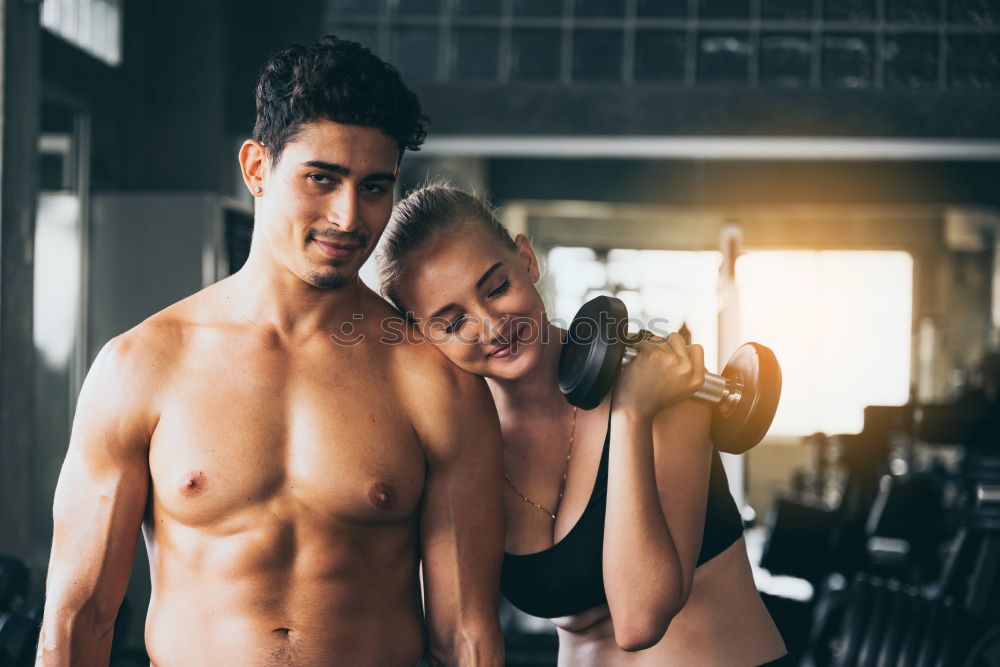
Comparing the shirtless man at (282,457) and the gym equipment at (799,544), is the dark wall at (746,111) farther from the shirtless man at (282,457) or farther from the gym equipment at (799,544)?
the shirtless man at (282,457)

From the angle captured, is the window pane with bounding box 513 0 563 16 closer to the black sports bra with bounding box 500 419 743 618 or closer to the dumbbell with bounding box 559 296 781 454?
the dumbbell with bounding box 559 296 781 454

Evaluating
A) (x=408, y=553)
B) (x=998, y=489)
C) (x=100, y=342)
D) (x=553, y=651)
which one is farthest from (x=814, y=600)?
(x=100, y=342)

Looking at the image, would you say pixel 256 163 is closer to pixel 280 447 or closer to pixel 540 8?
pixel 280 447

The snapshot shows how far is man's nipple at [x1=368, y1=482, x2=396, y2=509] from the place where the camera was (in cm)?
144

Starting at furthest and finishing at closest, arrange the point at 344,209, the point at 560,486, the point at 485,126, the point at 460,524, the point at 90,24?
the point at 485,126 → the point at 90,24 → the point at 560,486 → the point at 460,524 → the point at 344,209

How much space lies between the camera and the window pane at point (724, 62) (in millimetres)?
4625

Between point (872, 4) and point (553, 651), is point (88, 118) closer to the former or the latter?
point (553, 651)

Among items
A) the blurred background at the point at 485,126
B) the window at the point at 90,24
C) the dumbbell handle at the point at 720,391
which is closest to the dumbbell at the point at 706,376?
the dumbbell handle at the point at 720,391

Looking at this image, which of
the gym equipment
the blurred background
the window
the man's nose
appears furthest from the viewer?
the gym equipment

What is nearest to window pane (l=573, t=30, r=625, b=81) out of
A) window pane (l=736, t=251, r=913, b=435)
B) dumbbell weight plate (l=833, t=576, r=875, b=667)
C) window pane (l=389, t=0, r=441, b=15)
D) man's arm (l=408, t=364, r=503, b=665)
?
window pane (l=389, t=0, r=441, b=15)

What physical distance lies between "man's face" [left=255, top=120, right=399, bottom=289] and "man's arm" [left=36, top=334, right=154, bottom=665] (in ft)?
0.97

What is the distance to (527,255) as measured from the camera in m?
1.67

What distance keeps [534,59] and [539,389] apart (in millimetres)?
3277

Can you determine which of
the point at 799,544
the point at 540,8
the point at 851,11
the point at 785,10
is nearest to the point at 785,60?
the point at 785,10
